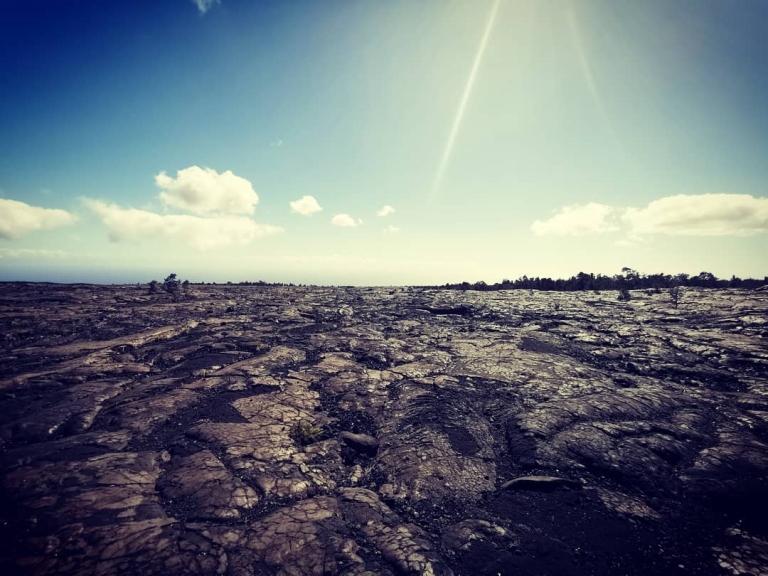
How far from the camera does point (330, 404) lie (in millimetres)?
5781

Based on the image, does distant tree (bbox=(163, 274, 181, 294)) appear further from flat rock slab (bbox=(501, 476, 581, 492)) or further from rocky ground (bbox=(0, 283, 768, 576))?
flat rock slab (bbox=(501, 476, 581, 492))

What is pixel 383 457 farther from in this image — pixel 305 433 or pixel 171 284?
pixel 171 284

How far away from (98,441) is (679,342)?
13.0 metres

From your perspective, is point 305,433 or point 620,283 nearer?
point 305,433

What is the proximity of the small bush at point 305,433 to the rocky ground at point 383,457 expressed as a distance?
0.10 feet

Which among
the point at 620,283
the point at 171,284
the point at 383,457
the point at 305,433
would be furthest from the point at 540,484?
the point at 620,283

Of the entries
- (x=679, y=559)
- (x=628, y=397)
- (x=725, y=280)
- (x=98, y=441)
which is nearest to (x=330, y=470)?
(x=98, y=441)

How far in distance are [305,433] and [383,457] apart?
1.26m

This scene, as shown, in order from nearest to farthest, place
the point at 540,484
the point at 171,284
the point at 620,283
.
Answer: the point at 540,484
the point at 171,284
the point at 620,283

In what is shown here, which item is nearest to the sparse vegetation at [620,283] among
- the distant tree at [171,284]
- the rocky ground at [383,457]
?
the rocky ground at [383,457]

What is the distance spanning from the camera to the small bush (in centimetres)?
469

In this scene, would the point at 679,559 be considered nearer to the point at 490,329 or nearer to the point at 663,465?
the point at 663,465

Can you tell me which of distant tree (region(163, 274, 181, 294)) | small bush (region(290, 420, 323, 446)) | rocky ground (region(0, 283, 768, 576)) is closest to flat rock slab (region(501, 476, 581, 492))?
rocky ground (region(0, 283, 768, 576))

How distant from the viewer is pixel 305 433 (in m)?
4.77
